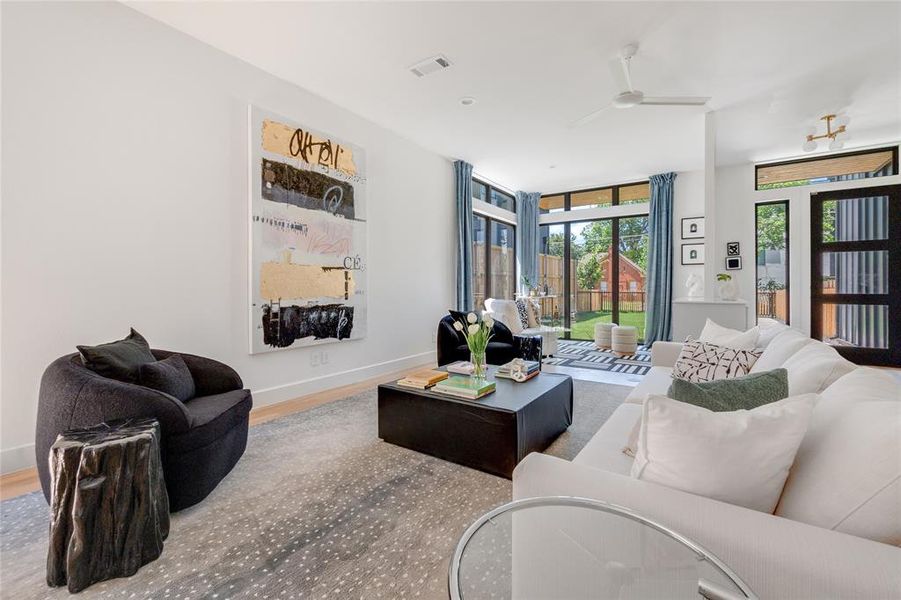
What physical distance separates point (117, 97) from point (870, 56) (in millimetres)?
5514

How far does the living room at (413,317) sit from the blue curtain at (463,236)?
5cm

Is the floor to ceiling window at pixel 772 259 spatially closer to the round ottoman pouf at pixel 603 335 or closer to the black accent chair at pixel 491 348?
the round ottoman pouf at pixel 603 335

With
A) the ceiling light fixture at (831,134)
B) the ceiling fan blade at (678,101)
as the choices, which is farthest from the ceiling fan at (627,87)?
the ceiling light fixture at (831,134)

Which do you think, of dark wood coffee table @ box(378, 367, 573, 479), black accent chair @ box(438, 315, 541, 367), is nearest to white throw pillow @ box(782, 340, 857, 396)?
dark wood coffee table @ box(378, 367, 573, 479)

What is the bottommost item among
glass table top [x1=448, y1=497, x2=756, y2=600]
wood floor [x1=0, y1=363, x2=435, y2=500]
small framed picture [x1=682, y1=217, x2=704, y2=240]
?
wood floor [x1=0, y1=363, x2=435, y2=500]

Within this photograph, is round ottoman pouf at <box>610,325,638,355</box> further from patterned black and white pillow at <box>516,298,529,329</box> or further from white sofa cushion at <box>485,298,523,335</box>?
white sofa cushion at <box>485,298,523,335</box>

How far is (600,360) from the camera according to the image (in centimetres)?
541

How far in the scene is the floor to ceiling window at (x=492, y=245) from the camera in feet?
20.7

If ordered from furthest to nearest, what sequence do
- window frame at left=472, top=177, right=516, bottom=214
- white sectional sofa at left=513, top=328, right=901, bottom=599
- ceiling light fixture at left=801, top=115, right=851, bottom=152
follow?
window frame at left=472, top=177, right=516, bottom=214
ceiling light fixture at left=801, top=115, right=851, bottom=152
white sectional sofa at left=513, top=328, right=901, bottom=599

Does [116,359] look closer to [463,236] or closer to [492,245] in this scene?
[463,236]

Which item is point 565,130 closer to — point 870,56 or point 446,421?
point 870,56

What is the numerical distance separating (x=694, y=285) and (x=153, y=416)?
5965mm

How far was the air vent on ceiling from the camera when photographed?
304cm

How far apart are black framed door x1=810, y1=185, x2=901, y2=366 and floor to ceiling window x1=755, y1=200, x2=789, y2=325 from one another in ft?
0.97
